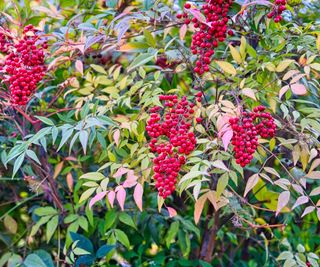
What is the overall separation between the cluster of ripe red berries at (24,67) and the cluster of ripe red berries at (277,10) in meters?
0.65

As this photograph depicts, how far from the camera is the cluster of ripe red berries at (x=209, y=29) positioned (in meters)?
1.35

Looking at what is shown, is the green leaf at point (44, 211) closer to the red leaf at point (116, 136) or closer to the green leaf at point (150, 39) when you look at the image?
the red leaf at point (116, 136)

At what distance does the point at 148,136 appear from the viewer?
1.67 metres

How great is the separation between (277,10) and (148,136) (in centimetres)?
56

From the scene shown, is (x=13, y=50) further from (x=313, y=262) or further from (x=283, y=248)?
(x=283, y=248)

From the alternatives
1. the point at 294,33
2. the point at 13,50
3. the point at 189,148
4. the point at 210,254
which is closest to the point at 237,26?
the point at 294,33

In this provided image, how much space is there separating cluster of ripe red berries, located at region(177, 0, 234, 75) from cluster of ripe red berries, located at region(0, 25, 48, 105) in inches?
17.1

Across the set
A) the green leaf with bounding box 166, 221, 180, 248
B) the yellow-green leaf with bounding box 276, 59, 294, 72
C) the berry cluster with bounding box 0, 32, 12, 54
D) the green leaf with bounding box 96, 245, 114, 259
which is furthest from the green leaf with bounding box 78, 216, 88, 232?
the yellow-green leaf with bounding box 276, 59, 294, 72

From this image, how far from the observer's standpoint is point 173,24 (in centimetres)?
Result: 159

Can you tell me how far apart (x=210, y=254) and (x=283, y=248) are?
0.35 m

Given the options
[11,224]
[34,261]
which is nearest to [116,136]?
[34,261]

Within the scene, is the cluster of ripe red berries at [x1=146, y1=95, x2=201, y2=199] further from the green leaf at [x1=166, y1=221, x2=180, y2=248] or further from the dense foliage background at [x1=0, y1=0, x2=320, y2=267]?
the green leaf at [x1=166, y1=221, x2=180, y2=248]

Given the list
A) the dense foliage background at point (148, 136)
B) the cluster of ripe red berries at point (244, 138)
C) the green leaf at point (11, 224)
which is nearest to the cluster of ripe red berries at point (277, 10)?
the dense foliage background at point (148, 136)

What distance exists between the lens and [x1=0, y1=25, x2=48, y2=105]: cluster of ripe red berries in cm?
140
